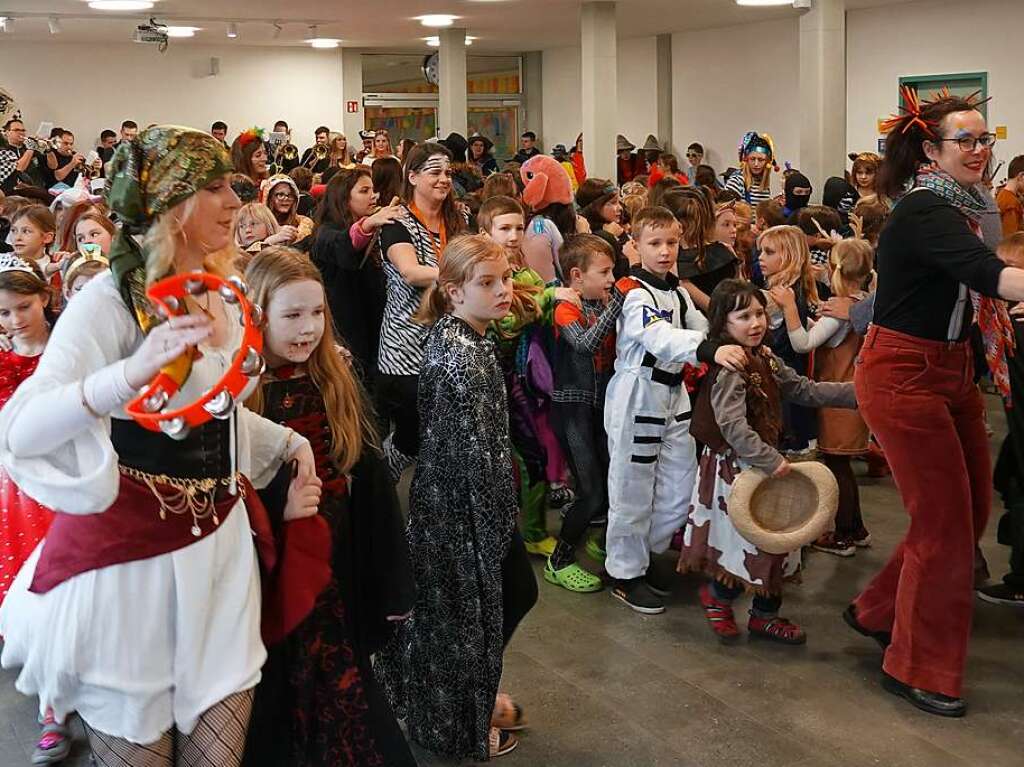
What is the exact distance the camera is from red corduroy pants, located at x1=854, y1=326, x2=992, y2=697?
11.9 feet

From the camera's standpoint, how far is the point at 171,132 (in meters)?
2.25

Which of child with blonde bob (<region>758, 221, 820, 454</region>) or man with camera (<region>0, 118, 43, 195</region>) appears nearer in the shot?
child with blonde bob (<region>758, 221, 820, 454</region>)

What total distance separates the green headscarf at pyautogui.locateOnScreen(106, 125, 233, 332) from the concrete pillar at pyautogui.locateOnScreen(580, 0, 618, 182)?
12.8m

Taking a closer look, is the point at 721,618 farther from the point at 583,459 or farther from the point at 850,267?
the point at 850,267

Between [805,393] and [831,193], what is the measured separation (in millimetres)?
6195

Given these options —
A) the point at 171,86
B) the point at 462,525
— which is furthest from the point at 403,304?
the point at 171,86

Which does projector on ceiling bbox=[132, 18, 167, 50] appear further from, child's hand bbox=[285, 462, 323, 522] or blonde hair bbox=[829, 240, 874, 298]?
child's hand bbox=[285, 462, 323, 522]

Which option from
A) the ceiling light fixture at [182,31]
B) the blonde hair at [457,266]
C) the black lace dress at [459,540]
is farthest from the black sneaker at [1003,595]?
the ceiling light fixture at [182,31]

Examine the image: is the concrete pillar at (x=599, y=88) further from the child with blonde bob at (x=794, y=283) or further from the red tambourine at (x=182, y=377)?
the red tambourine at (x=182, y=377)

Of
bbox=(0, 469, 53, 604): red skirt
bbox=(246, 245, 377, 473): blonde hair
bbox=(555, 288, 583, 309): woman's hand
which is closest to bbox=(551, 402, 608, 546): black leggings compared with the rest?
bbox=(555, 288, 583, 309): woman's hand

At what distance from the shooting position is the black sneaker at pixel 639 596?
4.61 m

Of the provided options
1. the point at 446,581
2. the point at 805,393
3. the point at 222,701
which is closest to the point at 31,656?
the point at 222,701

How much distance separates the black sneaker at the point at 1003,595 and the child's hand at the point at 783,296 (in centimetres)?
137

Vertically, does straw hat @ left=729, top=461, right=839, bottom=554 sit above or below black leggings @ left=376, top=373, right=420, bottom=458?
below
